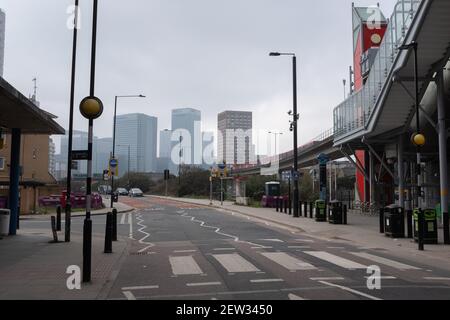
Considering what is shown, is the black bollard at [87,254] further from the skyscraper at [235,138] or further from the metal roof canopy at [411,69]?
the skyscraper at [235,138]

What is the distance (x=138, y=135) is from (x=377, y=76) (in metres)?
72.9

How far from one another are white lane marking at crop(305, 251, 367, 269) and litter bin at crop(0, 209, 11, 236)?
10951mm

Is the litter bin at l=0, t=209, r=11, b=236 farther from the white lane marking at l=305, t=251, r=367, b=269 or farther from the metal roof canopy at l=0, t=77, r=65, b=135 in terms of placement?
the white lane marking at l=305, t=251, r=367, b=269

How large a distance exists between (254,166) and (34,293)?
80236 mm

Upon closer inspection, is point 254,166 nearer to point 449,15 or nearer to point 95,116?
point 449,15

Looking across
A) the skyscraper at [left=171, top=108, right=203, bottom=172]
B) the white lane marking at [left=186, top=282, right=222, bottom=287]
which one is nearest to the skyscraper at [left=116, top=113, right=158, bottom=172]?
the skyscraper at [left=171, top=108, right=203, bottom=172]

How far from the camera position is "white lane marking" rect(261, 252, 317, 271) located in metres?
11.3

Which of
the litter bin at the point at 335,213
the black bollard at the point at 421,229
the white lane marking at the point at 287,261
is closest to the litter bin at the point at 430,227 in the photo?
the black bollard at the point at 421,229

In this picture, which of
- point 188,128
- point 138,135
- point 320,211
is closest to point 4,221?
point 320,211

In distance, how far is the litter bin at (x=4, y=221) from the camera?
1759 centimetres

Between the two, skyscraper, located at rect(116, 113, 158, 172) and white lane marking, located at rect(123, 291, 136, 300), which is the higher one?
skyscraper, located at rect(116, 113, 158, 172)

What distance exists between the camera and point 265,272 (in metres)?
10.6

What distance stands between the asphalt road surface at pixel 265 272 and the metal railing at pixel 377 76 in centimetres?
1100
